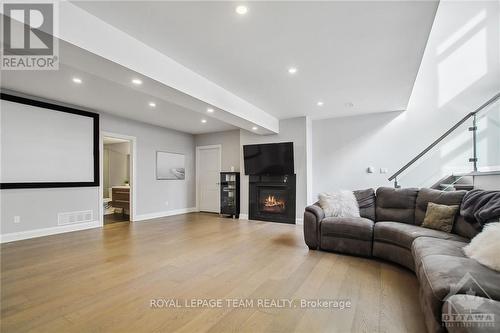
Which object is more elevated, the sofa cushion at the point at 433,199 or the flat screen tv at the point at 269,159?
the flat screen tv at the point at 269,159

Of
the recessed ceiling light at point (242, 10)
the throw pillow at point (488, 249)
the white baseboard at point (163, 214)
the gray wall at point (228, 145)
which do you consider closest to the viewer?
the throw pillow at point (488, 249)

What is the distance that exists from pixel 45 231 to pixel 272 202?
474cm

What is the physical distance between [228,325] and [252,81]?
10.4 ft

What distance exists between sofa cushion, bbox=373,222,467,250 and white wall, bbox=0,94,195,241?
5.53 m


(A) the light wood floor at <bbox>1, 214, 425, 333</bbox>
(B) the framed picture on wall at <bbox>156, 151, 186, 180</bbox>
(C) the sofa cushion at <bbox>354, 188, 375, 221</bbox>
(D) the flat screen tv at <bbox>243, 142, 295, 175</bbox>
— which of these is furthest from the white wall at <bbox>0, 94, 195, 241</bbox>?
(C) the sofa cushion at <bbox>354, 188, 375, 221</bbox>

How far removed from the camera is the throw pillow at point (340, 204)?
12.5 ft

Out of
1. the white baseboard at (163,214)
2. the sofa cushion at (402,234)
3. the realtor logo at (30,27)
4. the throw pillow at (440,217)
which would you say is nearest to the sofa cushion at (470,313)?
the sofa cushion at (402,234)

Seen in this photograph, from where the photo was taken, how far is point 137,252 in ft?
11.4

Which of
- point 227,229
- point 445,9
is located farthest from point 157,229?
point 445,9

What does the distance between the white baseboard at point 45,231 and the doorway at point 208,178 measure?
310 centimetres

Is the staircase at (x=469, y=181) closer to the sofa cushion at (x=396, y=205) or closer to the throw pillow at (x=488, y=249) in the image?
the sofa cushion at (x=396, y=205)

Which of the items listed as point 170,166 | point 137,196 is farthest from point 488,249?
point 170,166

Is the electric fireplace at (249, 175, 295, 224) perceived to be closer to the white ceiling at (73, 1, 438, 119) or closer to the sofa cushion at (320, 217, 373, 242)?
the sofa cushion at (320, 217, 373, 242)

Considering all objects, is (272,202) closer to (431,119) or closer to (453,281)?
(431,119)
